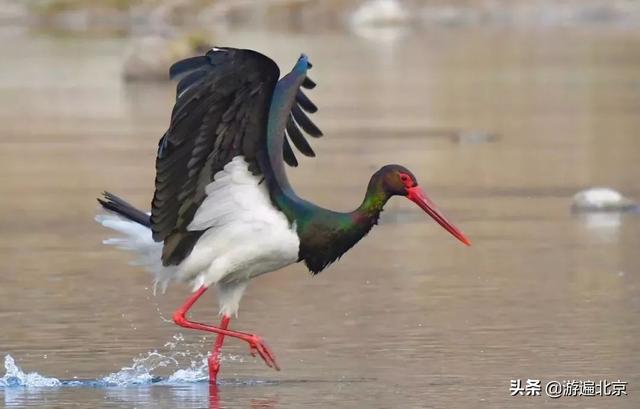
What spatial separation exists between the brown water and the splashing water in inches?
1.7

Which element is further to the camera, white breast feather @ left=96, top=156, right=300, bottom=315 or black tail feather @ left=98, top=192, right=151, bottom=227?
black tail feather @ left=98, top=192, right=151, bottom=227

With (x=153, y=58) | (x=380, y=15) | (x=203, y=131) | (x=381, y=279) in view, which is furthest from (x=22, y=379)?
(x=380, y=15)

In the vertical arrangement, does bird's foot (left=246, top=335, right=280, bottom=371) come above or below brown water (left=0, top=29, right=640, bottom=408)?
above

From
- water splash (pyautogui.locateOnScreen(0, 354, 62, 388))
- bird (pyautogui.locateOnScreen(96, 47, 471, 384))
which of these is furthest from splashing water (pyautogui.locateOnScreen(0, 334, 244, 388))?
bird (pyautogui.locateOnScreen(96, 47, 471, 384))

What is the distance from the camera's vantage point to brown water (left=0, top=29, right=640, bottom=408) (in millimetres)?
10391

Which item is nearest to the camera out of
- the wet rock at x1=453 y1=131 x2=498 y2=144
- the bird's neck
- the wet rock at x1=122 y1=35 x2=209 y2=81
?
the bird's neck

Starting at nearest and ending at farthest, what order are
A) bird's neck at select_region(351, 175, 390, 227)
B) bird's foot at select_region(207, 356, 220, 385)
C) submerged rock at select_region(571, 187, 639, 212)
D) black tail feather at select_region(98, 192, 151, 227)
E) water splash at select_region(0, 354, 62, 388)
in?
water splash at select_region(0, 354, 62, 388) → bird's neck at select_region(351, 175, 390, 227) → bird's foot at select_region(207, 356, 220, 385) → black tail feather at select_region(98, 192, 151, 227) → submerged rock at select_region(571, 187, 639, 212)

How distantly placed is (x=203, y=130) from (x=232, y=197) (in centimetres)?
40

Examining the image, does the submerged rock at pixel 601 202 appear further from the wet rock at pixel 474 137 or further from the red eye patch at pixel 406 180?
the wet rock at pixel 474 137

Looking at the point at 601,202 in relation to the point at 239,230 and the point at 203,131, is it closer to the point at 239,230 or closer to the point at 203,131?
the point at 239,230

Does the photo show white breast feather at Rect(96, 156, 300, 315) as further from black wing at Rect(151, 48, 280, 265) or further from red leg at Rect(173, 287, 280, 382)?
red leg at Rect(173, 287, 280, 382)

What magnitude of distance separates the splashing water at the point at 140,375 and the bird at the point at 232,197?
8.1 inches

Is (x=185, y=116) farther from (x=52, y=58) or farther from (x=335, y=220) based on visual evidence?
(x=52, y=58)

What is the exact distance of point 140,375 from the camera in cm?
1059
